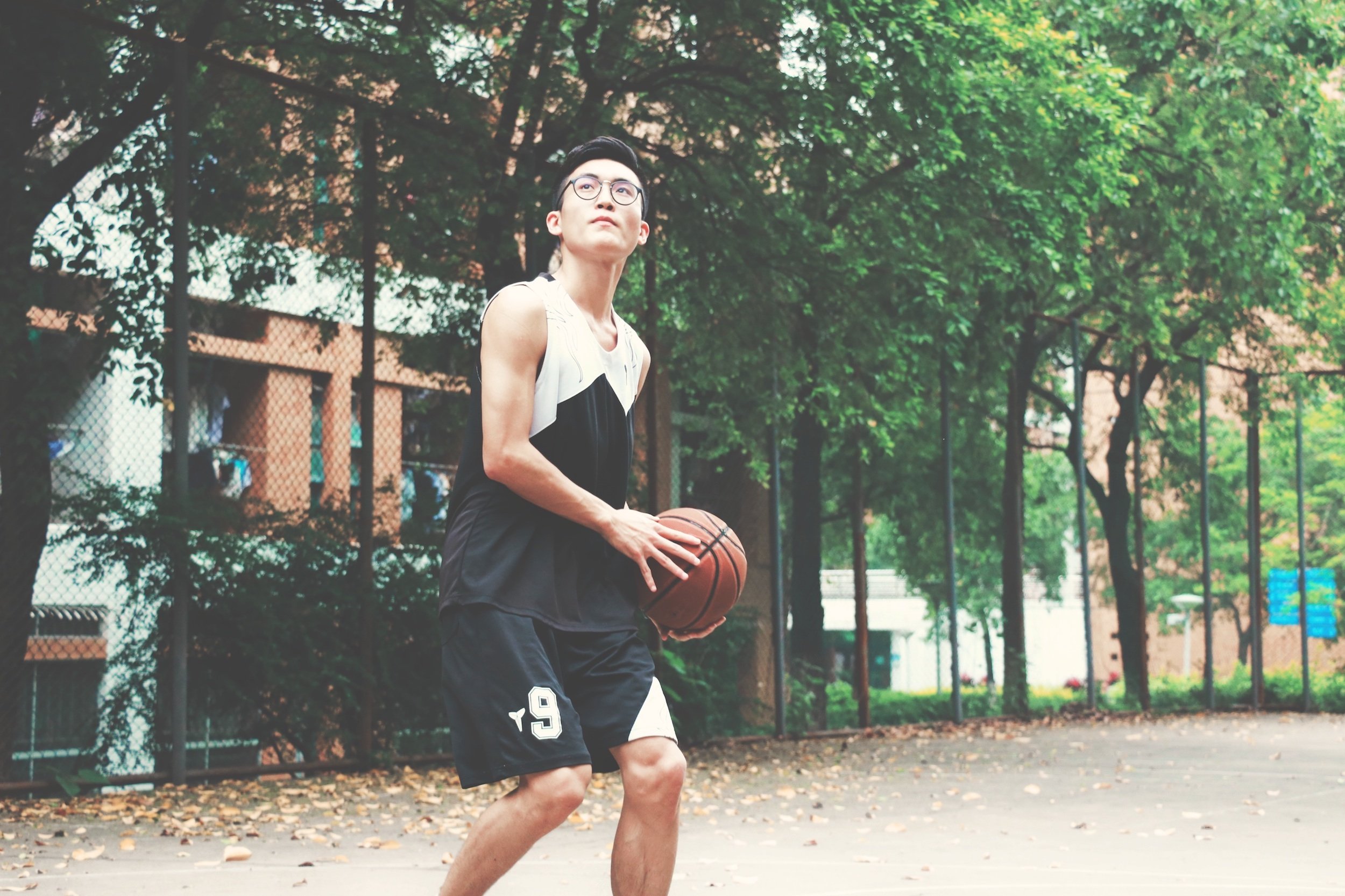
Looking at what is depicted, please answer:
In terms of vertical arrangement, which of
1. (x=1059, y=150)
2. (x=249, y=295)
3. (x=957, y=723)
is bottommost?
(x=957, y=723)

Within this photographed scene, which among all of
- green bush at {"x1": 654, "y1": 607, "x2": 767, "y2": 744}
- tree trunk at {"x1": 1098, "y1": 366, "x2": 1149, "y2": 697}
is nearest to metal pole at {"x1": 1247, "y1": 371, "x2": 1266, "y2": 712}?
tree trunk at {"x1": 1098, "y1": 366, "x2": 1149, "y2": 697}

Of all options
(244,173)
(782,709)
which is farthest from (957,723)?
Answer: (244,173)

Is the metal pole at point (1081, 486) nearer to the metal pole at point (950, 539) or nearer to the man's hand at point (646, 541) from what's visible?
the metal pole at point (950, 539)

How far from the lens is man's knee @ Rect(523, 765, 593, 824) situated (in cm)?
331

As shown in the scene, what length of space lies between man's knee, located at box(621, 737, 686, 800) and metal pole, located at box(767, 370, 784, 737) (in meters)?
10.5

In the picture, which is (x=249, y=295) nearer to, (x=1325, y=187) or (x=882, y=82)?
(x=882, y=82)

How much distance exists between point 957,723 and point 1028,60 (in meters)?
7.36

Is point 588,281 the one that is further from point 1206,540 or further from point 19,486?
point 1206,540

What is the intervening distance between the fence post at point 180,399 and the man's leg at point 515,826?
6038 mm

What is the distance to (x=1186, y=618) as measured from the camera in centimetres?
4866

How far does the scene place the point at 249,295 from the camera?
36.2 feet

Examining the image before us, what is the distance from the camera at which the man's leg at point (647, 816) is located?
11.1 feet

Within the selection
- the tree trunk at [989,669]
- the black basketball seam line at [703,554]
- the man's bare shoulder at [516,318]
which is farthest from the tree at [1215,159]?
the man's bare shoulder at [516,318]

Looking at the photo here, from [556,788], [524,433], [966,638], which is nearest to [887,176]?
[524,433]
